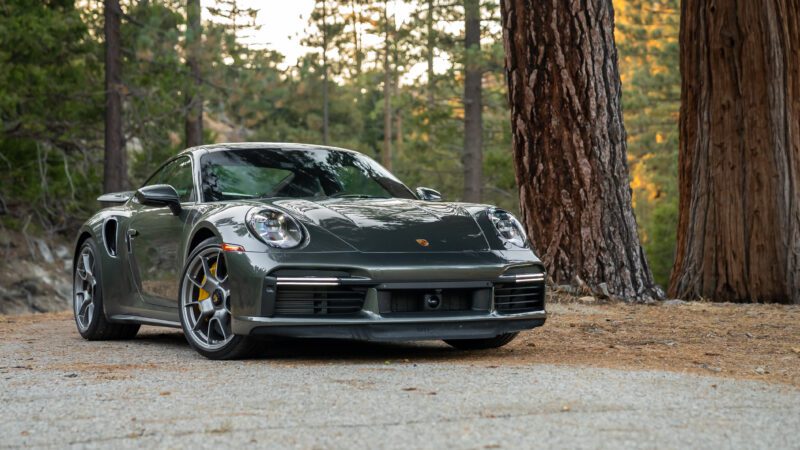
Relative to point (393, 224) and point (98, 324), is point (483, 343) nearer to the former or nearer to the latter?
point (393, 224)

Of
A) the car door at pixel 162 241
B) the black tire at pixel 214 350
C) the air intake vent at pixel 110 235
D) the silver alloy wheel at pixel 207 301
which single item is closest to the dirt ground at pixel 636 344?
the black tire at pixel 214 350

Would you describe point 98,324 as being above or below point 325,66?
below

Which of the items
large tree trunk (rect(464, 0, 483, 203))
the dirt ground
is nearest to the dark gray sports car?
the dirt ground

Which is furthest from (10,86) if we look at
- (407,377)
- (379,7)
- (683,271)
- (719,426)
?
(379,7)

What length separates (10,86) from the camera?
78.5 ft

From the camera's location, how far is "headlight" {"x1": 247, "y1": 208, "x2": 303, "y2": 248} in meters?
6.11

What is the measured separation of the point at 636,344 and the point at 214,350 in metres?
2.72

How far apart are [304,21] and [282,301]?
5027 centimetres

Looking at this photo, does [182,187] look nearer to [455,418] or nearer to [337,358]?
[337,358]

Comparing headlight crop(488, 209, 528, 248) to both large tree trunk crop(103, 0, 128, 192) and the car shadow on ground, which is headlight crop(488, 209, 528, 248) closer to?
the car shadow on ground

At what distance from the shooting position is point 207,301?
256 inches

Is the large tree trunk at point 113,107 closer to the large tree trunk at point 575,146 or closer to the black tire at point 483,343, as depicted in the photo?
the large tree trunk at point 575,146

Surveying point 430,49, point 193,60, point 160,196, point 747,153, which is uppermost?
point 430,49

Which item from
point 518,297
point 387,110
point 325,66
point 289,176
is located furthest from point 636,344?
point 325,66
